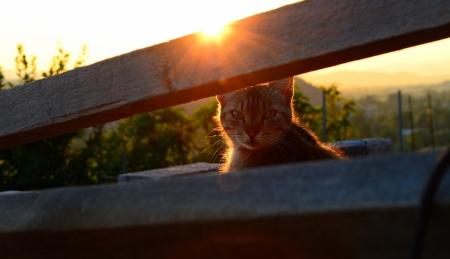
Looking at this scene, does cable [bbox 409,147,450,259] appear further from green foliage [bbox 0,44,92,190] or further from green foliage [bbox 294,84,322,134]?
green foliage [bbox 294,84,322,134]

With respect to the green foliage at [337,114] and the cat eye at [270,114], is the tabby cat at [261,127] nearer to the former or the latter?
the cat eye at [270,114]

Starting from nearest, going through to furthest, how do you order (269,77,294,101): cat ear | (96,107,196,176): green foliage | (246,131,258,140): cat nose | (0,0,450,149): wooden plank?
(0,0,450,149): wooden plank → (246,131,258,140): cat nose → (269,77,294,101): cat ear → (96,107,196,176): green foliage

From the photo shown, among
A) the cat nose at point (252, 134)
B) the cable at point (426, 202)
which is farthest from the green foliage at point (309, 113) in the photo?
the cable at point (426, 202)

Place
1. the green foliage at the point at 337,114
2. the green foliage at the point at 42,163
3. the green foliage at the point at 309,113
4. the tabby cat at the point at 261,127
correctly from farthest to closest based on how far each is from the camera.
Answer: the green foliage at the point at 337,114 → the green foliage at the point at 309,113 → the green foliage at the point at 42,163 → the tabby cat at the point at 261,127

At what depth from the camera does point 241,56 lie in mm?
1146

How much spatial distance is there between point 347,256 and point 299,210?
12cm

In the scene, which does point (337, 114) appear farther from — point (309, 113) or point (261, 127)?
point (261, 127)

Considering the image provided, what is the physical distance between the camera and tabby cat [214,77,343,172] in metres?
3.12

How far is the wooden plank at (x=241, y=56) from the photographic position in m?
1.04

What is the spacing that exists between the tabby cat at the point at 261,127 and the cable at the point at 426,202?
7.83 feet

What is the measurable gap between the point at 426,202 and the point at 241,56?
656mm

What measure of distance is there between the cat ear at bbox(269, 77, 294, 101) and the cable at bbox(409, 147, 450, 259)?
9.34 ft

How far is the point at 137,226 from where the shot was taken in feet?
2.50

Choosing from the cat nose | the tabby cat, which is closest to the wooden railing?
the tabby cat
